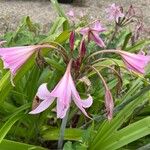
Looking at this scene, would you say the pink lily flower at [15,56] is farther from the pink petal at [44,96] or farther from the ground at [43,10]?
the ground at [43,10]

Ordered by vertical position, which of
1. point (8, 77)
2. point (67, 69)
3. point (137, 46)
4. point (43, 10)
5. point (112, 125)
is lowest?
point (43, 10)

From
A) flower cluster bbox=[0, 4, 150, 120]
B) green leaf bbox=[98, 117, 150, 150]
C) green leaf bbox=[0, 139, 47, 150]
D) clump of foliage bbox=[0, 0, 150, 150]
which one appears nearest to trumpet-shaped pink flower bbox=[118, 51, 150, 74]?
flower cluster bbox=[0, 4, 150, 120]

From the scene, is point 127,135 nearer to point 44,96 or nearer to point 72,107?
point 72,107

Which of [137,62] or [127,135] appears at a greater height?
[137,62]

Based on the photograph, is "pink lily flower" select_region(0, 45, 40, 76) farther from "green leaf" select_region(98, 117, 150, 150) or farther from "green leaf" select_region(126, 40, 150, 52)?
"green leaf" select_region(126, 40, 150, 52)

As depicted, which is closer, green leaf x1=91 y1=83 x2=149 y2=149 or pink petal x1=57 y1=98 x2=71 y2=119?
pink petal x1=57 y1=98 x2=71 y2=119

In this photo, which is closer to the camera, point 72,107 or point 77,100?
point 77,100

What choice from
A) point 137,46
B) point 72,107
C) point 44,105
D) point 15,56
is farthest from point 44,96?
point 137,46

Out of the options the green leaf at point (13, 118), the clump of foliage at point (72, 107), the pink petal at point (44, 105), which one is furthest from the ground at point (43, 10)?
the pink petal at point (44, 105)

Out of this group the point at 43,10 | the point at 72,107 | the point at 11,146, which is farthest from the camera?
the point at 43,10

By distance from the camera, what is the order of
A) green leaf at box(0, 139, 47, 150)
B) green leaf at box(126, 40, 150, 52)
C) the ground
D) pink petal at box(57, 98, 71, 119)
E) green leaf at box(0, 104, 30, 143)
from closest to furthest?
pink petal at box(57, 98, 71, 119), green leaf at box(0, 139, 47, 150), green leaf at box(0, 104, 30, 143), green leaf at box(126, 40, 150, 52), the ground
